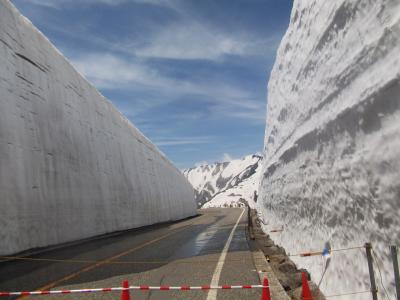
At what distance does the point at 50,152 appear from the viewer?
60.2 ft

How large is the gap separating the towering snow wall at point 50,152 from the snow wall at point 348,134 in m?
10.2

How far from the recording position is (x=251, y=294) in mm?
7789

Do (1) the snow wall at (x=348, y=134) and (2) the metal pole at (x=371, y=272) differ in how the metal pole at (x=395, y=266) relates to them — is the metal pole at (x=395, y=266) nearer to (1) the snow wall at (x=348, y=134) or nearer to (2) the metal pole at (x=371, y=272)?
(1) the snow wall at (x=348, y=134)

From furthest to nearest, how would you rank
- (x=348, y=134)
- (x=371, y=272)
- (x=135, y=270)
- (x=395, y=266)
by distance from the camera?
(x=135, y=270) → (x=348, y=134) → (x=371, y=272) → (x=395, y=266)

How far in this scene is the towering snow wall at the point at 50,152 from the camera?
590 inches

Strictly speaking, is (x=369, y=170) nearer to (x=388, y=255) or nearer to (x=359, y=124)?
(x=359, y=124)

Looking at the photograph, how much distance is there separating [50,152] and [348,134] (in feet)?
49.7

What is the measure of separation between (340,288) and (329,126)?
103 inches

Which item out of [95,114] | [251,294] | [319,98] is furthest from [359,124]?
[95,114]

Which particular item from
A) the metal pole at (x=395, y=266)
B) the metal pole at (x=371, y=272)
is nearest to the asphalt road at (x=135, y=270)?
the metal pole at (x=371, y=272)

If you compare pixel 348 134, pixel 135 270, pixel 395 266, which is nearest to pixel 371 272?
pixel 395 266

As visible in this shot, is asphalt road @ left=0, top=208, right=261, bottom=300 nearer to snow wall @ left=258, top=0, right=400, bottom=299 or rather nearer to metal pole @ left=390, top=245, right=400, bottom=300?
snow wall @ left=258, top=0, right=400, bottom=299

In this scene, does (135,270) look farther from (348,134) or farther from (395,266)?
(395,266)

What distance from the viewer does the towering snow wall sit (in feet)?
49.1
